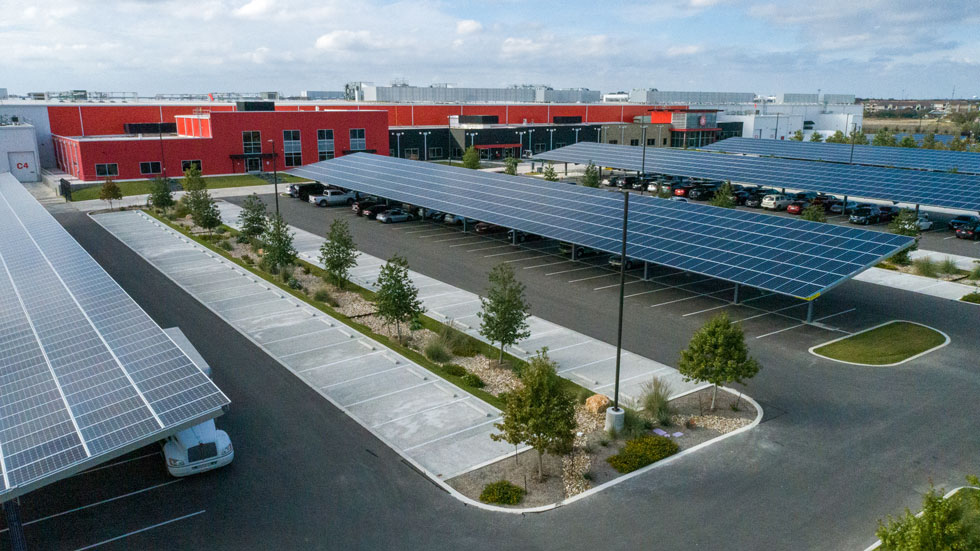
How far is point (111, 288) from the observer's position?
2506 cm

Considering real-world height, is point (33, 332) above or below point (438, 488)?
above

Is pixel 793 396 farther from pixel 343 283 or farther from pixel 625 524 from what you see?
pixel 343 283

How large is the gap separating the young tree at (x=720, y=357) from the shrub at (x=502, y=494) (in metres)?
7.49

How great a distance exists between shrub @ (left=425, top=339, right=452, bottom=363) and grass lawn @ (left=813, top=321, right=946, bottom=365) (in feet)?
48.8

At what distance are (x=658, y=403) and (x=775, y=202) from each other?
46.5 meters

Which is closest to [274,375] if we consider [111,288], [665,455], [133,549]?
[111,288]

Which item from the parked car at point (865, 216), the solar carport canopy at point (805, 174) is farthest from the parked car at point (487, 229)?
the parked car at point (865, 216)

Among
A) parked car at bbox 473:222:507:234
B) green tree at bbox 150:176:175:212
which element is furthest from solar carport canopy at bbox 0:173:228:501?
green tree at bbox 150:176:175:212

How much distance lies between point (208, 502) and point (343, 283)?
19300 mm

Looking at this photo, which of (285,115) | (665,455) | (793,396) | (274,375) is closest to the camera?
(665,455)

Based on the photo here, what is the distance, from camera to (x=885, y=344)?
27156 mm

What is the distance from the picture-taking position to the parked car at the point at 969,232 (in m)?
48.8

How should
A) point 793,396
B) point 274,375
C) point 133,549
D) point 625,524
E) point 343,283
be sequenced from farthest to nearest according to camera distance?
point 343,283
point 274,375
point 793,396
point 625,524
point 133,549

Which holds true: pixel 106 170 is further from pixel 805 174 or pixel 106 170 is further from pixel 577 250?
pixel 805 174
